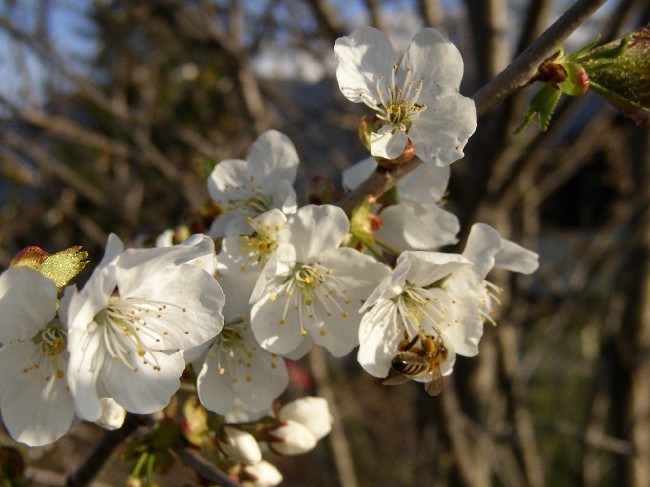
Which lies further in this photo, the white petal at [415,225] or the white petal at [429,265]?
the white petal at [415,225]

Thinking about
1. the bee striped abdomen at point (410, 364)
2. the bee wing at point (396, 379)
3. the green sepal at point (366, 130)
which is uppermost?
the green sepal at point (366, 130)

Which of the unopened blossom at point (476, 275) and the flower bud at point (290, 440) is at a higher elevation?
the unopened blossom at point (476, 275)

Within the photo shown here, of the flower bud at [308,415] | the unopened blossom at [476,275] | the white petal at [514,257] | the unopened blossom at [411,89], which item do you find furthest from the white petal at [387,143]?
the flower bud at [308,415]

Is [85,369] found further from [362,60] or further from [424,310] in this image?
[362,60]

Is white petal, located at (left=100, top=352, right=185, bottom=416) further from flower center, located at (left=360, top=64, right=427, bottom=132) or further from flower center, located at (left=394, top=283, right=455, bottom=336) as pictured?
flower center, located at (left=360, top=64, right=427, bottom=132)

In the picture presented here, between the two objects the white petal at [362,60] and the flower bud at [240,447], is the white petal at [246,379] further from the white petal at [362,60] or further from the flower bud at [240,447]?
the white petal at [362,60]

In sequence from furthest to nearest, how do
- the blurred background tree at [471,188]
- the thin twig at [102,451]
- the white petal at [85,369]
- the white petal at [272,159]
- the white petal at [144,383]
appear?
the blurred background tree at [471,188] < the white petal at [272,159] < the thin twig at [102,451] < the white petal at [144,383] < the white petal at [85,369]

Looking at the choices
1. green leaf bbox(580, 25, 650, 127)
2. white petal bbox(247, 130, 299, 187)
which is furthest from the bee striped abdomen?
green leaf bbox(580, 25, 650, 127)

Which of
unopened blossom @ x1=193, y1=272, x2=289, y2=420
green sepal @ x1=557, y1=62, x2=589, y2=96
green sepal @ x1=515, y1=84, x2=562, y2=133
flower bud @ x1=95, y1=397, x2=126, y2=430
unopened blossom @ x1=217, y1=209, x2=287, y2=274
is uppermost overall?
green sepal @ x1=557, y1=62, x2=589, y2=96
